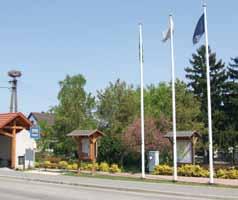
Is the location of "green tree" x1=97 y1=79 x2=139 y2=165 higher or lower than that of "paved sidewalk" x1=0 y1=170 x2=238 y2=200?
higher

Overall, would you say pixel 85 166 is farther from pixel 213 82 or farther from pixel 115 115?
pixel 213 82

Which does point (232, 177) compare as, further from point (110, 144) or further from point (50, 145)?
point (50, 145)

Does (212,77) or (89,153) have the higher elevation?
(212,77)

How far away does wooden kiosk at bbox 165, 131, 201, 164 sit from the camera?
35656 mm

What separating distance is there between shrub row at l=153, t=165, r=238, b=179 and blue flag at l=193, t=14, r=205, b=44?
9121mm

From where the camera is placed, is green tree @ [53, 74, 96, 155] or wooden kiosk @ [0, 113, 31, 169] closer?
wooden kiosk @ [0, 113, 31, 169]

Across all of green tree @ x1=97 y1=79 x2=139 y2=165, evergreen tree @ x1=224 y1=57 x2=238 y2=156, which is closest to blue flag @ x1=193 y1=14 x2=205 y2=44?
green tree @ x1=97 y1=79 x2=139 y2=165

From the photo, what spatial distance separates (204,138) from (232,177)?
2669cm

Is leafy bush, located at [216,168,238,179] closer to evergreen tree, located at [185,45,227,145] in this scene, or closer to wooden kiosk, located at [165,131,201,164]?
wooden kiosk, located at [165,131,201,164]

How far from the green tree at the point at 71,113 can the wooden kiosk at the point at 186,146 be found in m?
15.4

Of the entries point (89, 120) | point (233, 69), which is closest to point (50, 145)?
point (89, 120)

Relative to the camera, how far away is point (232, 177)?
107 feet

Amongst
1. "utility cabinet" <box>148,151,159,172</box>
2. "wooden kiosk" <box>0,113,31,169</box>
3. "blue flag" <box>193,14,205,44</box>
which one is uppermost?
"blue flag" <box>193,14,205,44</box>

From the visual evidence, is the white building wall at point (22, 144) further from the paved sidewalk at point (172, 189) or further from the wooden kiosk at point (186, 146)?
the wooden kiosk at point (186, 146)
